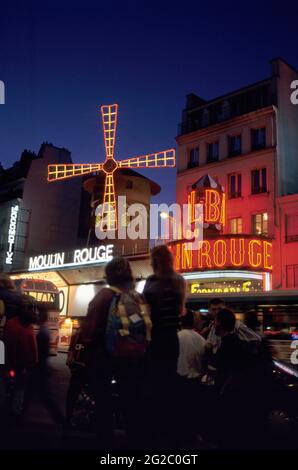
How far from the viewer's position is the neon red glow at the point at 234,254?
61.7 feet

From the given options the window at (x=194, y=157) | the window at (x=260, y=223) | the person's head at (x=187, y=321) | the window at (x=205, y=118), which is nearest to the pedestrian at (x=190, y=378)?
the person's head at (x=187, y=321)

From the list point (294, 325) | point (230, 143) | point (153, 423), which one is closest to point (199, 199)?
point (230, 143)

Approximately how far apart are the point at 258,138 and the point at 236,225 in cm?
383

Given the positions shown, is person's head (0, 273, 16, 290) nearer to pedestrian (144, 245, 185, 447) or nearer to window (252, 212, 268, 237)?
pedestrian (144, 245, 185, 447)

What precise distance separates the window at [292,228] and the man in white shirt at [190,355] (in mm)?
14618

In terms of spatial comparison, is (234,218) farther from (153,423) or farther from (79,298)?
(153,423)

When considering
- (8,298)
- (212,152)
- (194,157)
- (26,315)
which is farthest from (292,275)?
(8,298)

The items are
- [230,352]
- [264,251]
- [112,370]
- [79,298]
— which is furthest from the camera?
[79,298]

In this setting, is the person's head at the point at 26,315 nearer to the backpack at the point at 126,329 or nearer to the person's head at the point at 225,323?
the person's head at the point at 225,323

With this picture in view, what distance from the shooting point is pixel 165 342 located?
385 cm

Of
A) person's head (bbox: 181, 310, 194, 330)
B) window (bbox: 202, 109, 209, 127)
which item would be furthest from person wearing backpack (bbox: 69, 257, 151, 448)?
window (bbox: 202, 109, 209, 127)

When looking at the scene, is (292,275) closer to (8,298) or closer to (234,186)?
(234,186)
